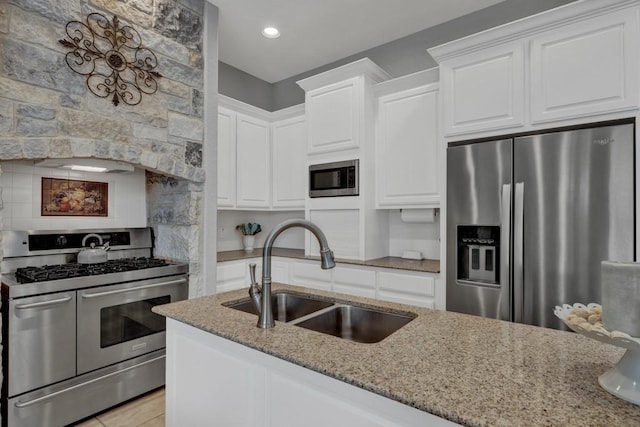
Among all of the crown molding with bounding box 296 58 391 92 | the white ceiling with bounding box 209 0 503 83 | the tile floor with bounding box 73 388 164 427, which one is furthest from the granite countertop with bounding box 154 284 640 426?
the white ceiling with bounding box 209 0 503 83

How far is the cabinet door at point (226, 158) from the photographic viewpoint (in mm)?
3428

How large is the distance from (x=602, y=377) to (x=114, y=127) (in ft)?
8.76

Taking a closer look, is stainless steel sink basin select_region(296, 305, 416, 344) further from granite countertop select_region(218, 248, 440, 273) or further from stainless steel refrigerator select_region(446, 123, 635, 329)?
granite countertop select_region(218, 248, 440, 273)

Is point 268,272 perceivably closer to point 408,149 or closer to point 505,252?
point 505,252

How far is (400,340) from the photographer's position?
1.10 metres

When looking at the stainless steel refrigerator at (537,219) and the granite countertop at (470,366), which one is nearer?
the granite countertop at (470,366)

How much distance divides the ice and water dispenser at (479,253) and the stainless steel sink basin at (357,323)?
1156 mm

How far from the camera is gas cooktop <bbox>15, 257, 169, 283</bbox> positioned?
6.66 ft

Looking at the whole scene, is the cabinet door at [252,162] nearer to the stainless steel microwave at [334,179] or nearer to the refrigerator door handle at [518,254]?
the stainless steel microwave at [334,179]

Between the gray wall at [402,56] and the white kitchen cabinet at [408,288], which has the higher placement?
the gray wall at [402,56]

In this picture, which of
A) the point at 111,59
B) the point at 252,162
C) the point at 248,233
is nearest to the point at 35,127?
the point at 111,59

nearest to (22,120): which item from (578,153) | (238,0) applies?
(238,0)

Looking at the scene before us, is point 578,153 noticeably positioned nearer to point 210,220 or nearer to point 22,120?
point 210,220

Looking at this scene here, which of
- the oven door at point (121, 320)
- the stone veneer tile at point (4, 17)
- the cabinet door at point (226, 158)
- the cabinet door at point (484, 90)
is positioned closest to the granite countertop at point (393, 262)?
the cabinet door at point (226, 158)
